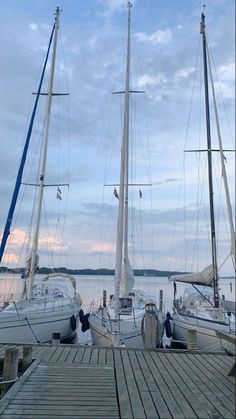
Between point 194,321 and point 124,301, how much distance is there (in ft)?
10.7

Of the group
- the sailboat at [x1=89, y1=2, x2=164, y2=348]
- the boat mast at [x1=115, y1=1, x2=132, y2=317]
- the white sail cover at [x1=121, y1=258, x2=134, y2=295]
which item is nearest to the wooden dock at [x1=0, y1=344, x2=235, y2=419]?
the sailboat at [x1=89, y1=2, x2=164, y2=348]

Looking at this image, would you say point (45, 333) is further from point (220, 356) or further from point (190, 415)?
point (190, 415)

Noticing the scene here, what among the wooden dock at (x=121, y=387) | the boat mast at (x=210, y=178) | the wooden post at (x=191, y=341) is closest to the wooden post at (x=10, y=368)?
the wooden dock at (x=121, y=387)

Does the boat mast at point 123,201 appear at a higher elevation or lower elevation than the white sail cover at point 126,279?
higher

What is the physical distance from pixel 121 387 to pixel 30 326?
30.1 ft

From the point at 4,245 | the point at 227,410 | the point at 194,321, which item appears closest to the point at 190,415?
the point at 227,410

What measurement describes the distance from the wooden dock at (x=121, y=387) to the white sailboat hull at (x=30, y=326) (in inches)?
197

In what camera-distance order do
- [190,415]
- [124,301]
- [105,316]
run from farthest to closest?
[124,301], [105,316], [190,415]

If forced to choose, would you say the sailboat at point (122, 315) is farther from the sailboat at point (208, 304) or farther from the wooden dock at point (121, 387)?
the wooden dock at point (121, 387)

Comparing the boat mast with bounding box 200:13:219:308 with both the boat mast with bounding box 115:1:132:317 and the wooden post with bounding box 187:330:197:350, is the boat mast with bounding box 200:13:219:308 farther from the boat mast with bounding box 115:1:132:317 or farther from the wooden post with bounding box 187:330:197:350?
the wooden post with bounding box 187:330:197:350

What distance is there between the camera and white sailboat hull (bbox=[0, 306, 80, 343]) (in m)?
14.3

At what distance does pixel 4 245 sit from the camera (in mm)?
13352

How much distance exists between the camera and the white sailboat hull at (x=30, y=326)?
14.3 metres

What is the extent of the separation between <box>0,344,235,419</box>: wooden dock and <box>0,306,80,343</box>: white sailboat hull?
5005 mm
